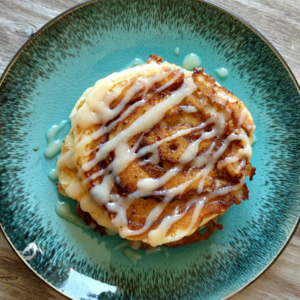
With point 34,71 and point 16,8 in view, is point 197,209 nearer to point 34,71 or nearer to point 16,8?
point 34,71

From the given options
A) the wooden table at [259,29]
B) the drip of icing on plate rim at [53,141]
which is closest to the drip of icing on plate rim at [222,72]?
the wooden table at [259,29]

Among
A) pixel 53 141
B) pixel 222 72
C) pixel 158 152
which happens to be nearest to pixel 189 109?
pixel 158 152

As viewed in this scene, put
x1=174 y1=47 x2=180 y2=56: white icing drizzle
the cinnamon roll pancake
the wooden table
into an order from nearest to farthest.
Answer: the cinnamon roll pancake, the wooden table, x1=174 y1=47 x2=180 y2=56: white icing drizzle

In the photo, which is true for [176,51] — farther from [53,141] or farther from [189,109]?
[53,141]

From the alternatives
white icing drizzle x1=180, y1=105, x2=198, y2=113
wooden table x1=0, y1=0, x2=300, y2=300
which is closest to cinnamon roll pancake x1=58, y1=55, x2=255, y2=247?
white icing drizzle x1=180, y1=105, x2=198, y2=113

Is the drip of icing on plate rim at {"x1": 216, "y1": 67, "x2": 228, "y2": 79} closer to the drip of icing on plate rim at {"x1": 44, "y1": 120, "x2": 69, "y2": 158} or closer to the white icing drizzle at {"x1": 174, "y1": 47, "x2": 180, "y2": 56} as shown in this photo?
the white icing drizzle at {"x1": 174, "y1": 47, "x2": 180, "y2": 56}
